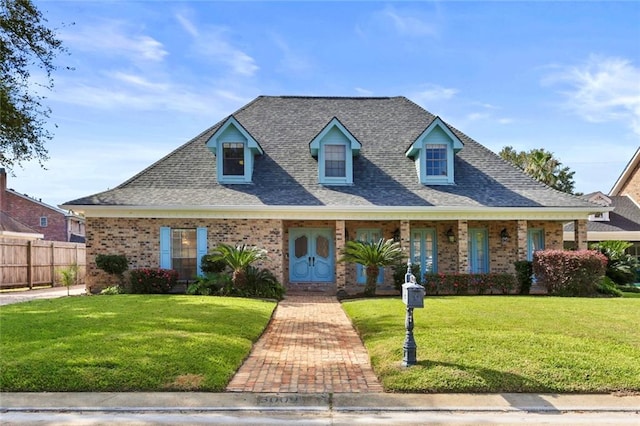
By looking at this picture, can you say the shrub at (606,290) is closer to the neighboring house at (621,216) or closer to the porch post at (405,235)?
the porch post at (405,235)

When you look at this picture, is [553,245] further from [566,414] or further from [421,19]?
[566,414]

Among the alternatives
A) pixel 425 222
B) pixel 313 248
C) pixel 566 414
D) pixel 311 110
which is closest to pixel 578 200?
pixel 425 222

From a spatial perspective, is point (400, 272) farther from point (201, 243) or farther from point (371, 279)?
point (201, 243)

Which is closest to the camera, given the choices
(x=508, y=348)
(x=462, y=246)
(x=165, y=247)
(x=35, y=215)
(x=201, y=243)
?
(x=508, y=348)

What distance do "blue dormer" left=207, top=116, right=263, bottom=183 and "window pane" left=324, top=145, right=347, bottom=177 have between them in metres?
2.64

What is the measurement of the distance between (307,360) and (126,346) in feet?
8.77

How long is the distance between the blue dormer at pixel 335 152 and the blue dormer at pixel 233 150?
2395mm

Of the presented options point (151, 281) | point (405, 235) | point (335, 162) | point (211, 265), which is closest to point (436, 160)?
point (405, 235)

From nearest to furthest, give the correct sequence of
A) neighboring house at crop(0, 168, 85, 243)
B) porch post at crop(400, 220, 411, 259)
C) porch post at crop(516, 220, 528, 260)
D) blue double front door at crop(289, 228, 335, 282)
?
porch post at crop(400, 220, 411, 259)
porch post at crop(516, 220, 528, 260)
blue double front door at crop(289, 228, 335, 282)
neighboring house at crop(0, 168, 85, 243)

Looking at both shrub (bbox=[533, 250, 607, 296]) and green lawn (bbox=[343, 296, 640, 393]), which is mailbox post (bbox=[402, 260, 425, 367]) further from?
shrub (bbox=[533, 250, 607, 296])

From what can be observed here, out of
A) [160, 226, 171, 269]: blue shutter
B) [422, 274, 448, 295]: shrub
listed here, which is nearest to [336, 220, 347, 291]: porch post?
[422, 274, 448, 295]: shrub

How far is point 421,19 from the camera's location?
11.4 metres

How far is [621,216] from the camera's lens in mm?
28328

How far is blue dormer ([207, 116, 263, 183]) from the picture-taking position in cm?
1812
